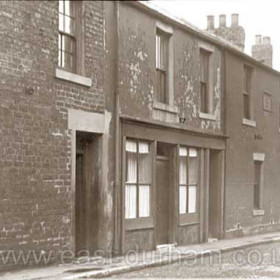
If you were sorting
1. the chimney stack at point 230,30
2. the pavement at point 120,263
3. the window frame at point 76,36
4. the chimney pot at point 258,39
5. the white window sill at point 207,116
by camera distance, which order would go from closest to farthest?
1. the window frame at point 76,36
2. the pavement at point 120,263
3. the white window sill at point 207,116
4. the chimney stack at point 230,30
5. the chimney pot at point 258,39

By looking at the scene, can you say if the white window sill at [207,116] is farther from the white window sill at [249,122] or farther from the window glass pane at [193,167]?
the white window sill at [249,122]

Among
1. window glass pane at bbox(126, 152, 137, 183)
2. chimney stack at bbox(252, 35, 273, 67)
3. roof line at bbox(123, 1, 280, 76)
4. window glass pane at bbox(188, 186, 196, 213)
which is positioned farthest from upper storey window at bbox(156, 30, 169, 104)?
chimney stack at bbox(252, 35, 273, 67)

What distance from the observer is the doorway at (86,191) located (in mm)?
12172

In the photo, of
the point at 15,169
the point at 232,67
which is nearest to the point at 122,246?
the point at 15,169

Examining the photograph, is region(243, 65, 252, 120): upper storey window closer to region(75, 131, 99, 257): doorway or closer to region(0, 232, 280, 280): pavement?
region(0, 232, 280, 280): pavement

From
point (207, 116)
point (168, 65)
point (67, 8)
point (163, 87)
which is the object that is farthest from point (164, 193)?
point (67, 8)

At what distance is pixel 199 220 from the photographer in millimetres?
17203

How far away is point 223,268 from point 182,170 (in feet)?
15.4

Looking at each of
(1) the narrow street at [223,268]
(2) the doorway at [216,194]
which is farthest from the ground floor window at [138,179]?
(2) the doorway at [216,194]

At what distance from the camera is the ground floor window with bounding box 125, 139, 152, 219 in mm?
13719

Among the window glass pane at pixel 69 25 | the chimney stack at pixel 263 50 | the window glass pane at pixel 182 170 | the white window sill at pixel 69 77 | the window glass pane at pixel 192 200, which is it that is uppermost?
the chimney stack at pixel 263 50

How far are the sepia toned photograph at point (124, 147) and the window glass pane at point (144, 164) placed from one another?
2 centimetres

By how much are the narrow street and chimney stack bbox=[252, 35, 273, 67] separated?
38.3 feet

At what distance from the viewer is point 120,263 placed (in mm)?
11812
